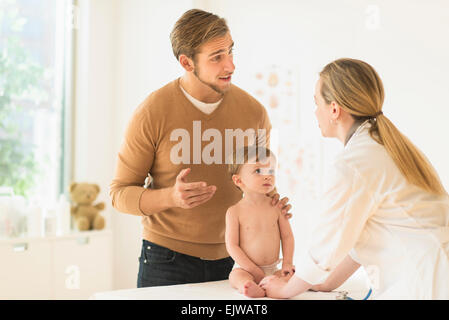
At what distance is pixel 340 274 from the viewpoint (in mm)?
1454

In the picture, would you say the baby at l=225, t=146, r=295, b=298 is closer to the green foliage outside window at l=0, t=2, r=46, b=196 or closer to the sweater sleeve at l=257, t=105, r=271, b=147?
the sweater sleeve at l=257, t=105, r=271, b=147

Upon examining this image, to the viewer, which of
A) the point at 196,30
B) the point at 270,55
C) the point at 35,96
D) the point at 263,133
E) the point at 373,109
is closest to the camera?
the point at 373,109

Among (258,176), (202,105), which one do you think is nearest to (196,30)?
(202,105)

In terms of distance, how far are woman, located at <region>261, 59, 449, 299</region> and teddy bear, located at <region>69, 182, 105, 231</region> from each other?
235cm

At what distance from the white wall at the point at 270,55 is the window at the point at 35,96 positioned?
131mm

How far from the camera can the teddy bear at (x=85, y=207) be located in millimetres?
3316

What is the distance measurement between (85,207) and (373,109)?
2.51 meters

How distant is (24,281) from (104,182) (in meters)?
0.98

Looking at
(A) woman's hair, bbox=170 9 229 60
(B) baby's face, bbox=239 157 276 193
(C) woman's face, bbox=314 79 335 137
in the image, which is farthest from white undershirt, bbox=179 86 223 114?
(C) woman's face, bbox=314 79 335 137

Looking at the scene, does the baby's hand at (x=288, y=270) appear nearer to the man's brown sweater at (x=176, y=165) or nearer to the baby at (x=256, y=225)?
the baby at (x=256, y=225)

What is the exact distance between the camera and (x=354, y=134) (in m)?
1.28

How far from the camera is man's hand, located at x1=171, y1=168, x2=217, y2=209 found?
1510mm

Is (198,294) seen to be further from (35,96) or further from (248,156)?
(35,96)

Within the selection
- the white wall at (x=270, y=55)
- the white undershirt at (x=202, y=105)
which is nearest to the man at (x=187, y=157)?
the white undershirt at (x=202, y=105)
